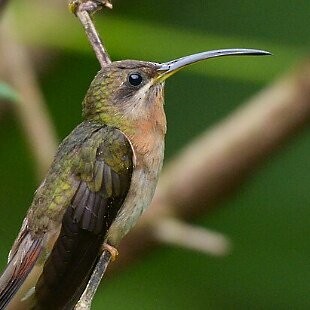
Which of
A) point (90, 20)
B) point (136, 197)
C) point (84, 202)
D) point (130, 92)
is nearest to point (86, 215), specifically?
point (84, 202)

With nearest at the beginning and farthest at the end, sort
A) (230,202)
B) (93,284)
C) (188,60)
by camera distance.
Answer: (93,284), (188,60), (230,202)

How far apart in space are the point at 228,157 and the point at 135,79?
158 centimetres

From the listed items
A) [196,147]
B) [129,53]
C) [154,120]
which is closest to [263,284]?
[196,147]

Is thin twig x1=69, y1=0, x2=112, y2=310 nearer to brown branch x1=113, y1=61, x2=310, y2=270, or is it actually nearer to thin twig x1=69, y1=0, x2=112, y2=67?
thin twig x1=69, y1=0, x2=112, y2=67

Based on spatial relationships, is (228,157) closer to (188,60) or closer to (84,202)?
(188,60)

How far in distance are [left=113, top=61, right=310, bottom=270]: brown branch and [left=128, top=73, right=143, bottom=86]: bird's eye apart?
151 centimetres

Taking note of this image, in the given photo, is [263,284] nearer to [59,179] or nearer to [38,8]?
[38,8]

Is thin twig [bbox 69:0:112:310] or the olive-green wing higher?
thin twig [bbox 69:0:112:310]

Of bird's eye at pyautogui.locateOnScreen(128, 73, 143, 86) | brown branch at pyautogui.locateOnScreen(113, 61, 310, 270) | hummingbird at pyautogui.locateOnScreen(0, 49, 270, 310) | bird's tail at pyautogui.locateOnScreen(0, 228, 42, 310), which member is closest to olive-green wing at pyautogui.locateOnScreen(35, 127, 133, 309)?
hummingbird at pyautogui.locateOnScreen(0, 49, 270, 310)

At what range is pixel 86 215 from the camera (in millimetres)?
3570

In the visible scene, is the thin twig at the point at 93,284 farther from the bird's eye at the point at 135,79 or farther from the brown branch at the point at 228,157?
the brown branch at the point at 228,157

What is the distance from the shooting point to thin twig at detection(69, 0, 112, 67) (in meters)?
3.82

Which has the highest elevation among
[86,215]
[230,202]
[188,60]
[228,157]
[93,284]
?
[188,60]

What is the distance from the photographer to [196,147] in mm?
5641
